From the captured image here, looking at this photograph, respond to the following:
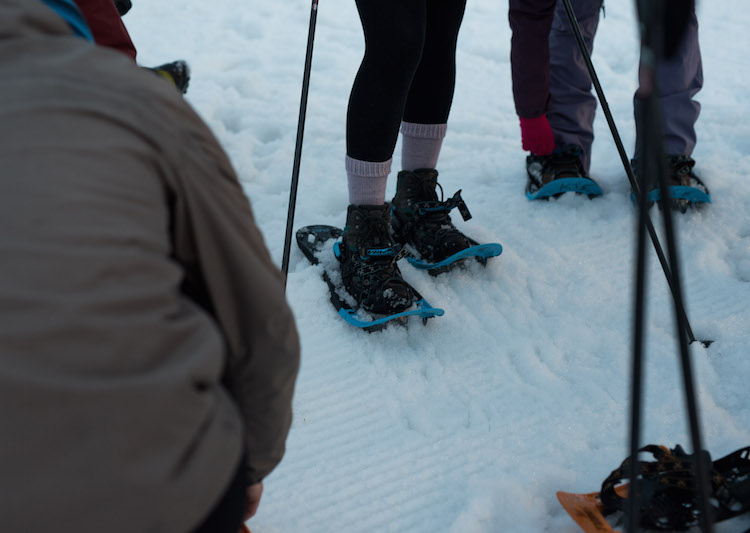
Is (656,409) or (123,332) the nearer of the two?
(123,332)

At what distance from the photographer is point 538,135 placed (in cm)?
269

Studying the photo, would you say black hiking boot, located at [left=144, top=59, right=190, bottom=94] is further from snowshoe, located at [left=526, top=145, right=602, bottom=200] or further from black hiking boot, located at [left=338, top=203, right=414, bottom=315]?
snowshoe, located at [left=526, top=145, right=602, bottom=200]

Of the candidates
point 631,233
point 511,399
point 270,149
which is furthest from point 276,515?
point 270,149

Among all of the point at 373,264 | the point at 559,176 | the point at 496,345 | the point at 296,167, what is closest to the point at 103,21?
the point at 296,167

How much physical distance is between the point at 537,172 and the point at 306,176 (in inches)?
40.6

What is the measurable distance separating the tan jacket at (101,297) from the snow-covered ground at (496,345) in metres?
0.91

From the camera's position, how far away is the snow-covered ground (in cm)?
152

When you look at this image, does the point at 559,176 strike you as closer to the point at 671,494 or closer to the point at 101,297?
Result: the point at 671,494

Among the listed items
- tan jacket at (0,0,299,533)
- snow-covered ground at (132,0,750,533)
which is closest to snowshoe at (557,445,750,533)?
snow-covered ground at (132,0,750,533)

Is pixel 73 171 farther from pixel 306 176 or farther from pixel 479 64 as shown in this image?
pixel 479 64

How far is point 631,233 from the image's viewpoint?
251 cm

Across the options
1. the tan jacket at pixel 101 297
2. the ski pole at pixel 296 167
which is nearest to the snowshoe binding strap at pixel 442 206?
the ski pole at pixel 296 167

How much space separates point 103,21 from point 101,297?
1.28 meters

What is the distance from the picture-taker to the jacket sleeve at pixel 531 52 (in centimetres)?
256
